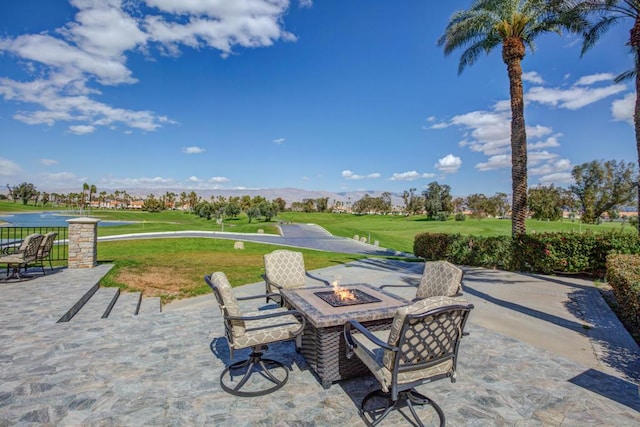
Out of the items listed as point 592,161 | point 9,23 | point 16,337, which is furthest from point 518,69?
point 592,161

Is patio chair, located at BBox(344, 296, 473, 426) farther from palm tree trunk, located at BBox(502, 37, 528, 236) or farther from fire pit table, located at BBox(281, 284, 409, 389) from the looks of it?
palm tree trunk, located at BBox(502, 37, 528, 236)

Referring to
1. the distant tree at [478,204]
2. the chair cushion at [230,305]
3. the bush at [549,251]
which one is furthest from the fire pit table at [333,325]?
the distant tree at [478,204]

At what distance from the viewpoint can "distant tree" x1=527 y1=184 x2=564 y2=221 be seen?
4634 cm

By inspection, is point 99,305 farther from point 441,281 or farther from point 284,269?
point 441,281

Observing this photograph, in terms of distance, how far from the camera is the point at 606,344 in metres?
4.31

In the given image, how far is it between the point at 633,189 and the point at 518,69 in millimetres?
43733

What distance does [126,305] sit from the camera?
6.12 meters

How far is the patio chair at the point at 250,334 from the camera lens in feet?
9.83

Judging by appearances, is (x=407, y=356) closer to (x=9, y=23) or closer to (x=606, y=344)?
(x=606, y=344)

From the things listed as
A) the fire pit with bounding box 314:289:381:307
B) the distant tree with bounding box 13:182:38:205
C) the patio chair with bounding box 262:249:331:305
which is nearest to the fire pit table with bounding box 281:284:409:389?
the fire pit with bounding box 314:289:381:307

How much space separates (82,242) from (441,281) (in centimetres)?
957

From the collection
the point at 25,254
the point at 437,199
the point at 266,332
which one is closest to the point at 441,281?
the point at 266,332

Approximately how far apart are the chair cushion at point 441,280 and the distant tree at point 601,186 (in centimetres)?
4828

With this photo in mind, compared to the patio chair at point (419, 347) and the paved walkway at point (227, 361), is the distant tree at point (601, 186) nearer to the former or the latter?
the paved walkway at point (227, 361)
